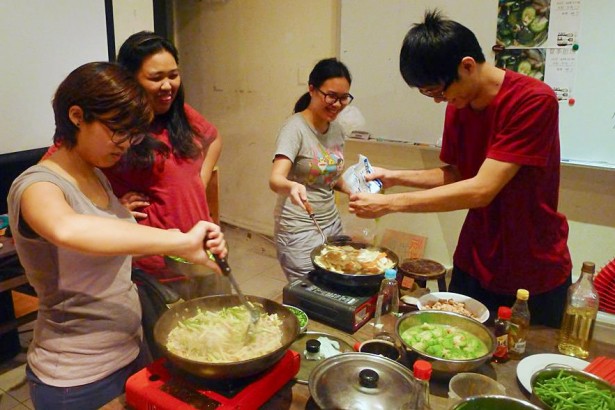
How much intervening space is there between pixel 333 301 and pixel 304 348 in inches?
7.9

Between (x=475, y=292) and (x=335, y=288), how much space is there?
0.56 m

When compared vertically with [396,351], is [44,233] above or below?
above

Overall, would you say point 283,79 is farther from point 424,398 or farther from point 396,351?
point 424,398

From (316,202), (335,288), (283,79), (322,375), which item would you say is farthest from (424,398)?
(283,79)

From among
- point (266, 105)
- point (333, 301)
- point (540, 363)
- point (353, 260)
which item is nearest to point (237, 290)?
point (333, 301)

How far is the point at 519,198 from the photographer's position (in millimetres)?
1649

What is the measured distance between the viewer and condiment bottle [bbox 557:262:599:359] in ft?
4.75

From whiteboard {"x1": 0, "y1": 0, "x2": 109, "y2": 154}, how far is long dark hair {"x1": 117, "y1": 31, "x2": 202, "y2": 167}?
1250 millimetres

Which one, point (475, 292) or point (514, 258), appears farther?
point (475, 292)

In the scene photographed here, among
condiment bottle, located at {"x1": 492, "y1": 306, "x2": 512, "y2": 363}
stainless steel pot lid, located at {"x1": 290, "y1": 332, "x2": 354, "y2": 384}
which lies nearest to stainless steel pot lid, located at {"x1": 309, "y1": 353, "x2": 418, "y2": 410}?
stainless steel pot lid, located at {"x1": 290, "y1": 332, "x2": 354, "y2": 384}

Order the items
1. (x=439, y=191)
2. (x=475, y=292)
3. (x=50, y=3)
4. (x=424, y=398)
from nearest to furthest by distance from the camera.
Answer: (x=424, y=398)
(x=439, y=191)
(x=475, y=292)
(x=50, y=3)

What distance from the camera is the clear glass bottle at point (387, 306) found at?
5.20ft

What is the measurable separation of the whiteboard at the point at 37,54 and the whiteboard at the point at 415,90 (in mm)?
1779

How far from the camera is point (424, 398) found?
109 centimetres
